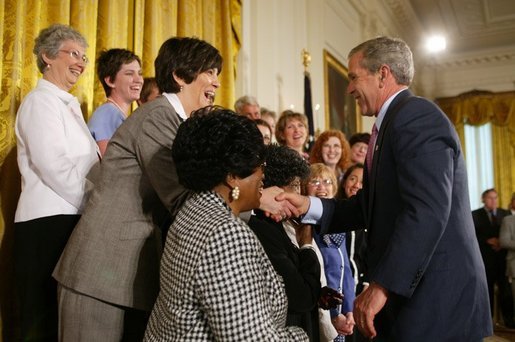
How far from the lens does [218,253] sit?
1.31 m

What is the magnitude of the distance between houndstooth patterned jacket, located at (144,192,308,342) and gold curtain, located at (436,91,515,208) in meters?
12.1

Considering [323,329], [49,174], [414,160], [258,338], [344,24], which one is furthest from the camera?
[344,24]

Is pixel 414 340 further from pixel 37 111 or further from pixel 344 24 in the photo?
pixel 344 24

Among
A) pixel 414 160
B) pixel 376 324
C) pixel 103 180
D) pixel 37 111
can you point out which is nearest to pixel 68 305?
pixel 103 180

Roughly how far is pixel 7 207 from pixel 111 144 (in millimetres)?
1146

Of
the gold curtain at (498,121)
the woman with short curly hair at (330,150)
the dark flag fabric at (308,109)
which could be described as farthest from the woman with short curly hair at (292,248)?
the gold curtain at (498,121)

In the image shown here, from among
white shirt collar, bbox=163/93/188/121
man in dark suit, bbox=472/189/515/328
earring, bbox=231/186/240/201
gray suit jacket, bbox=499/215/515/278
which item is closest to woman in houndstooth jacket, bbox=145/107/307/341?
earring, bbox=231/186/240/201

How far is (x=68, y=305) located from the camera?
1796mm

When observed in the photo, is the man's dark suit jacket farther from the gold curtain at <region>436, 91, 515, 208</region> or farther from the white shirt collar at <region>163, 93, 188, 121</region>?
the gold curtain at <region>436, 91, 515, 208</region>

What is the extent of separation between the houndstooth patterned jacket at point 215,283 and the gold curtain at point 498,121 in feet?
39.8

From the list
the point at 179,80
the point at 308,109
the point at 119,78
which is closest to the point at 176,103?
the point at 179,80

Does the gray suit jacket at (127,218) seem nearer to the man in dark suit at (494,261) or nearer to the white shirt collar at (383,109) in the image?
the white shirt collar at (383,109)

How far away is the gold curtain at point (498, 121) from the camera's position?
1223cm

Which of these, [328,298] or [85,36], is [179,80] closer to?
[328,298]
